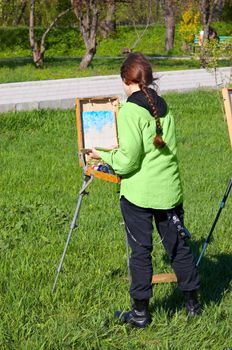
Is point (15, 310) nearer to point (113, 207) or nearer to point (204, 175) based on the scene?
point (113, 207)

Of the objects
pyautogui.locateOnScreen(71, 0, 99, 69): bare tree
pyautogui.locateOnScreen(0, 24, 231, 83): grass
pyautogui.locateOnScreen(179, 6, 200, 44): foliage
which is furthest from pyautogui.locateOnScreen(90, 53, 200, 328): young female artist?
pyautogui.locateOnScreen(179, 6, 200, 44): foliage

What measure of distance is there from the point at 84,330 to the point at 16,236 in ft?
6.56

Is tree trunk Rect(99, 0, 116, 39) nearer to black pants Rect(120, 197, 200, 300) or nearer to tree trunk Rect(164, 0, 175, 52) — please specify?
tree trunk Rect(164, 0, 175, 52)

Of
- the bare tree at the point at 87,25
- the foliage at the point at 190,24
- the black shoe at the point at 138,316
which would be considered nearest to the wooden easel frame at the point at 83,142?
the black shoe at the point at 138,316

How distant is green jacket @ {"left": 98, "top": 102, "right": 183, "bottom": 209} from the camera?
12.3 feet

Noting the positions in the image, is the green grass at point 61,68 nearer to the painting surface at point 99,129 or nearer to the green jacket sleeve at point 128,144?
the painting surface at point 99,129

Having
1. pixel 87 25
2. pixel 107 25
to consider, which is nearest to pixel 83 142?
pixel 87 25

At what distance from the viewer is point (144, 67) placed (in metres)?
3.84

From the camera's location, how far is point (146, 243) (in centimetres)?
393

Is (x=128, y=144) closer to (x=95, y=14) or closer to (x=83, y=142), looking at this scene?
(x=83, y=142)

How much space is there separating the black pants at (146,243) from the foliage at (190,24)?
26.2 metres

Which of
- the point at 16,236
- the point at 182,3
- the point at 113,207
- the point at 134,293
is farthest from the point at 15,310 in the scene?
the point at 182,3

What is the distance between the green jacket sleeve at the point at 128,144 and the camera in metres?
3.73

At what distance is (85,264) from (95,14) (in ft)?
53.9
